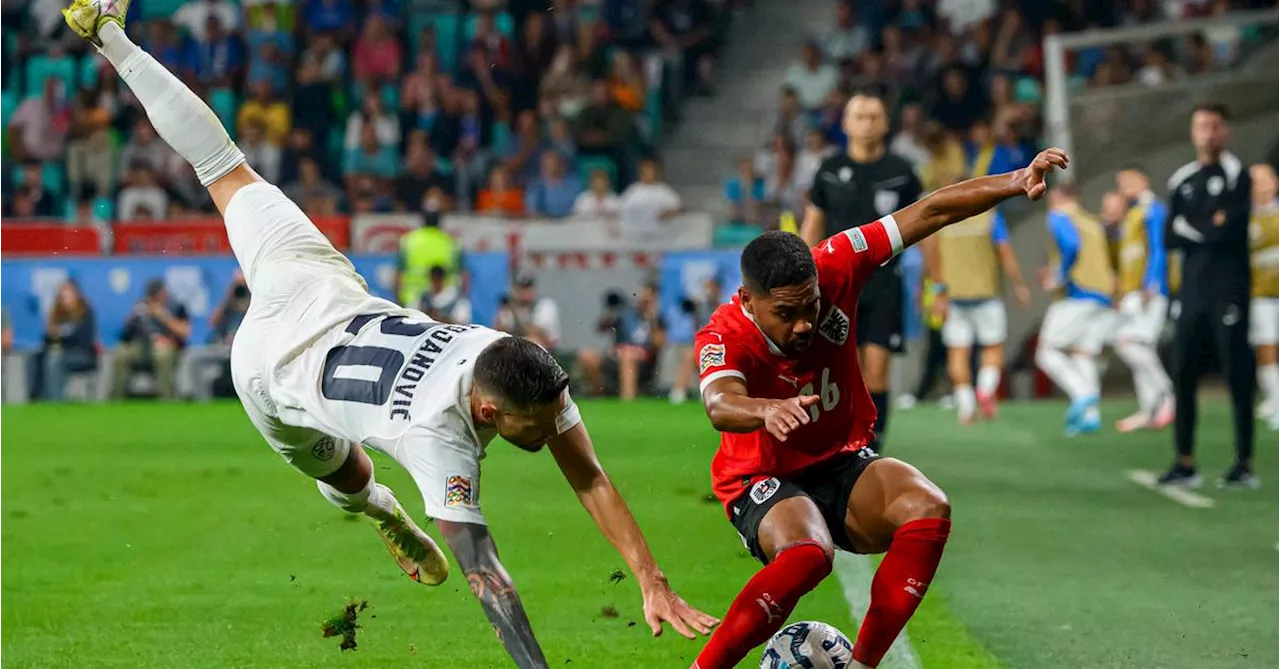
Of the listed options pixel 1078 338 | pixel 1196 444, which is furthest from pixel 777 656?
pixel 1078 338

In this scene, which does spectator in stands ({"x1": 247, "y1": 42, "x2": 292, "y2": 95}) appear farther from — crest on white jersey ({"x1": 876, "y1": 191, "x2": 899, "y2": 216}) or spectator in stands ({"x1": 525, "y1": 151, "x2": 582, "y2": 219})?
crest on white jersey ({"x1": 876, "y1": 191, "x2": 899, "y2": 216})

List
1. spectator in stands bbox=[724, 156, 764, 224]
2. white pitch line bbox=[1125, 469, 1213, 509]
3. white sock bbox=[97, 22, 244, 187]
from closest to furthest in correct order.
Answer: white sock bbox=[97, 22, 244, 187]
white pitch line bbox=[1125, 469, 1213, 509]
spectator in stands bbox=[724, 156, 764, 224]

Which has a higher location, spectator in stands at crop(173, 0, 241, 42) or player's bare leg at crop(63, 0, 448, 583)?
spectator in stands at crop(173, 0, 241, 42)

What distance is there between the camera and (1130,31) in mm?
20281

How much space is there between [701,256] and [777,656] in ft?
45.6

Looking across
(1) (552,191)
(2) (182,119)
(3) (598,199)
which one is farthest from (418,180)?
(2) (182,119)

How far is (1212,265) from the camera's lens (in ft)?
37.2

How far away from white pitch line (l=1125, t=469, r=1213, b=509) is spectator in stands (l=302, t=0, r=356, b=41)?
15.2 meters

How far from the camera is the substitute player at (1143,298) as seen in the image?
15781mm

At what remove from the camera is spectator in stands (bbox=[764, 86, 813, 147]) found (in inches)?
876

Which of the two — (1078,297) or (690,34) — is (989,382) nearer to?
(1078,297)

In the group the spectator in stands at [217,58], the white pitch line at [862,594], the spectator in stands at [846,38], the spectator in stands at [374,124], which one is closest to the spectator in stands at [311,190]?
the spectator in stands at [374,124]

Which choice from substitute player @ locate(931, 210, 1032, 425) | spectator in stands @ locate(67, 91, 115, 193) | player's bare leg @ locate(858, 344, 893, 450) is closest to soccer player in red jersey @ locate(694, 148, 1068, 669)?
player's bare leg @ locate(858, 344, 893, 450)

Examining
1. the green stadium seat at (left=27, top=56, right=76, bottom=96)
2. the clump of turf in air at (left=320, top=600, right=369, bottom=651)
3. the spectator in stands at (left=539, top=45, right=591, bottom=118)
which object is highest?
the green stadium seat at (left=27, top=56, right=76, bottom=96)
